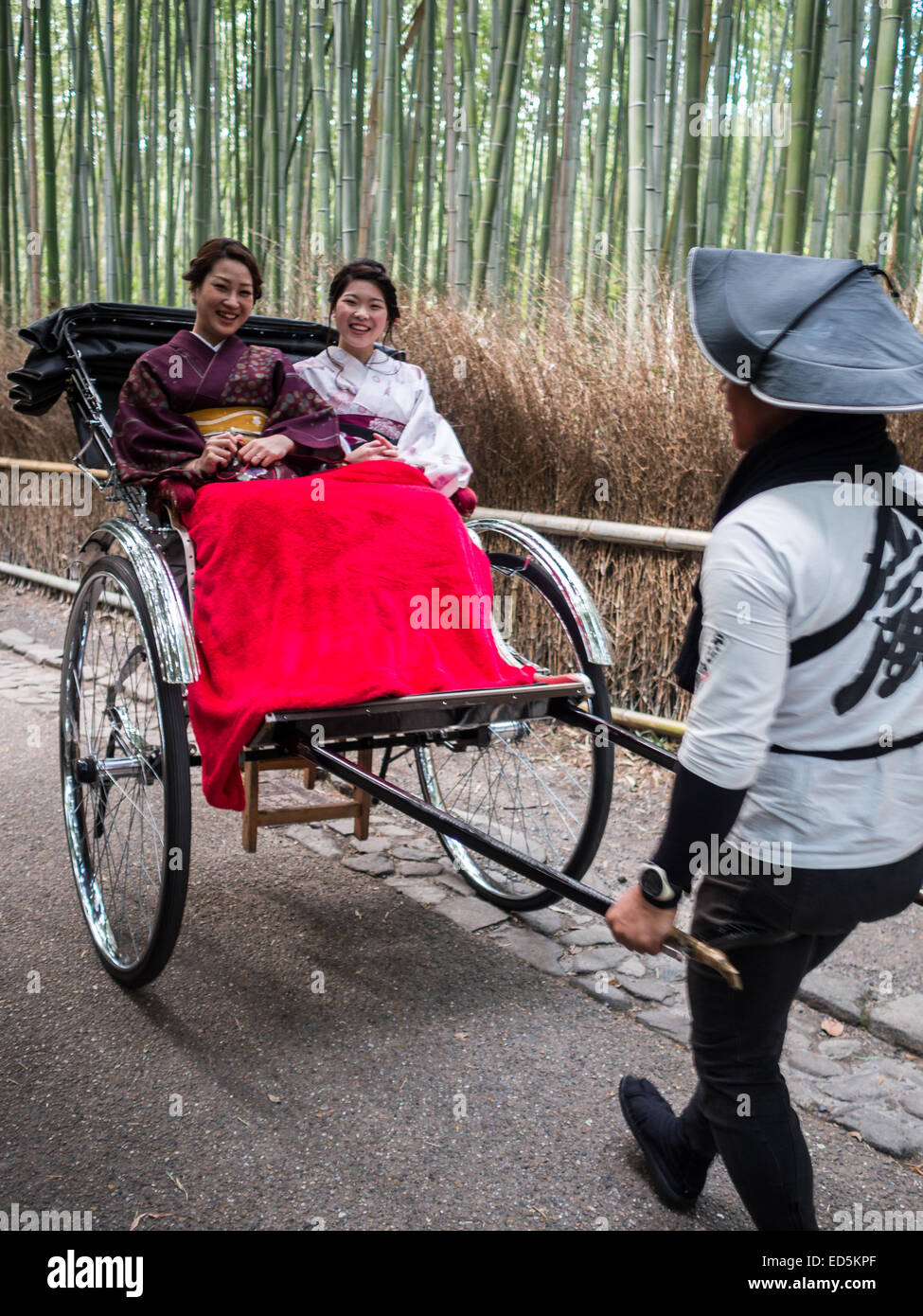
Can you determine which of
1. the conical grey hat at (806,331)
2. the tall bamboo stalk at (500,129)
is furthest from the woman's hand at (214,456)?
the tall bamboo stalk at (500,129)

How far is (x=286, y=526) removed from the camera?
239cm

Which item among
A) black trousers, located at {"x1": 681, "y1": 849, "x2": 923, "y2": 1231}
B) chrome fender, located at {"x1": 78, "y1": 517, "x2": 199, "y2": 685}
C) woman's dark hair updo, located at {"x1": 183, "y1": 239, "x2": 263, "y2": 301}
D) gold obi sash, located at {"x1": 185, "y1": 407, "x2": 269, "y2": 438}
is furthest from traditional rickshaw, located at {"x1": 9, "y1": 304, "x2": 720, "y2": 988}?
woman's dark hair updo, located at {"x1": 183, "y1": 239, "x2": 263, "y2": 301}

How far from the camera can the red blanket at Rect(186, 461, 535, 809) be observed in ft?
7.22

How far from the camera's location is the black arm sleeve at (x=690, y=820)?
123 cm

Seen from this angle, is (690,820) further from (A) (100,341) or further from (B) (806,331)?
(A) (100,341)

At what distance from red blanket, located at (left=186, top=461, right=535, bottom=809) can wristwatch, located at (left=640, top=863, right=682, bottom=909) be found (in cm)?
100

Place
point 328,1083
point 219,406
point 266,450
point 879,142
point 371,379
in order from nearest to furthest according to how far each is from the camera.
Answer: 1. point 328,1083
2. point 266,450
3. point 219,406
4. point 371,379
5. point 879,142

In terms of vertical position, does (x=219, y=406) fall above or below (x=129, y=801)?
above

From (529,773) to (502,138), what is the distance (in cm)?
314

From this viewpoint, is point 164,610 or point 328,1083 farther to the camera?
point 164,610

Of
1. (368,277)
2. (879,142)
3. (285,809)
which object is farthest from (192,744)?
(879,142)
